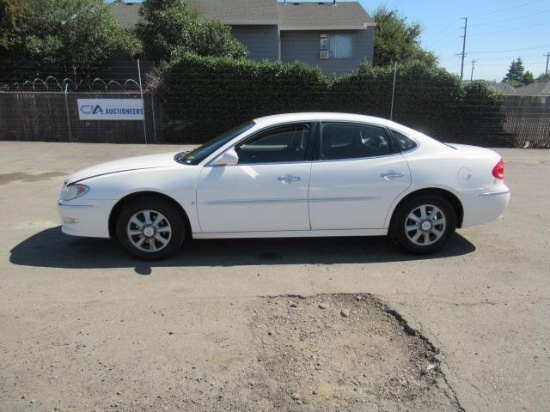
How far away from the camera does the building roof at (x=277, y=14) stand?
22438 mm

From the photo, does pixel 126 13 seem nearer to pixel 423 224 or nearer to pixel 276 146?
pixel 276 146

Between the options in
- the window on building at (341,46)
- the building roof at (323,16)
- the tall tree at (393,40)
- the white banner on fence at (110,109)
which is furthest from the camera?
the tall tree at (393,40)

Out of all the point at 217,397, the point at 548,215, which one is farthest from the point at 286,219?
the point at 548,215

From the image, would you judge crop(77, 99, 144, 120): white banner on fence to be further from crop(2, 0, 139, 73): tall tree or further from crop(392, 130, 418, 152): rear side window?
crop(392, 130, 418, 152): rear side window

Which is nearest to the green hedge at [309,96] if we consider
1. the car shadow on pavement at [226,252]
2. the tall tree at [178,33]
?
the tall tree at [178,33]

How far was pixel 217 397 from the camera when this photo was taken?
2.92 meters

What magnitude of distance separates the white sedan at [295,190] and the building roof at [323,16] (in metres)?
19.9

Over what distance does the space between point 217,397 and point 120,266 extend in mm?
2470

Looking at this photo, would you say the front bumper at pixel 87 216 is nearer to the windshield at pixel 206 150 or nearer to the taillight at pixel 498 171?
the windshield at pixel 206 150

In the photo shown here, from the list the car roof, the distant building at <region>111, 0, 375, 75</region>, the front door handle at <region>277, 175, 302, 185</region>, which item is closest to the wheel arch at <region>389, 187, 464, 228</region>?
the car roof

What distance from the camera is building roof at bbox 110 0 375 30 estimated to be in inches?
883

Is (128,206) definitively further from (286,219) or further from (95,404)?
(95,404)

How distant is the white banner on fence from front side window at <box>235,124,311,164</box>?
421 inches

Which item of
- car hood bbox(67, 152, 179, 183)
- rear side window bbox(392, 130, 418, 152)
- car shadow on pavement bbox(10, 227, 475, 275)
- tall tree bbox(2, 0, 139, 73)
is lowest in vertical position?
car shadow on pavement bbox(10, 227, 475, 275)
